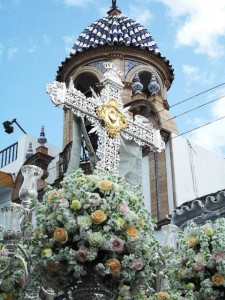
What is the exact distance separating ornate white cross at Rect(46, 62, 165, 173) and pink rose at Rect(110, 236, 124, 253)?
2.23 meters

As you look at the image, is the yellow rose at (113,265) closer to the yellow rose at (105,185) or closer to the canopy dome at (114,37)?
the yellow rose at (105,185)

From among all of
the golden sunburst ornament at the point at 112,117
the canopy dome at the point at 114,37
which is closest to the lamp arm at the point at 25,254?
the golden sunburst ornament at the point at 112,117

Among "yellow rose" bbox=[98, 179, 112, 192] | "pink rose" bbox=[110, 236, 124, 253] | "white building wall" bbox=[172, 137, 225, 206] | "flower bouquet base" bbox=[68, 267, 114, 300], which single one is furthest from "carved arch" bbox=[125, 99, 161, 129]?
"flower bouquet base" bbox=[68, 267, 114, 300]

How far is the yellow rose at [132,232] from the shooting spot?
6676 millimetres

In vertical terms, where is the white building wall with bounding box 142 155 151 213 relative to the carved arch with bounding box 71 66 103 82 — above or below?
below

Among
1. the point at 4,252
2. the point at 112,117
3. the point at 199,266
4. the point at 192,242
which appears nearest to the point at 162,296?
the point at 199,266

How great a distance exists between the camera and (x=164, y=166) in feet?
55.1

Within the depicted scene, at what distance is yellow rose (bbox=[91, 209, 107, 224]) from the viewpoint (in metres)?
6.57

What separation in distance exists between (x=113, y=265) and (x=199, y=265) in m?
1.47

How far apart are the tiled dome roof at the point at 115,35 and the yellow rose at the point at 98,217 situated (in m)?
14.9

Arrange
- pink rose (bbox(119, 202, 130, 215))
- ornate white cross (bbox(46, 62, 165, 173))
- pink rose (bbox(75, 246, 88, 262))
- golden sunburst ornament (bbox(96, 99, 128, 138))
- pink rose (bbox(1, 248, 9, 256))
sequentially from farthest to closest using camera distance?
golden sunburst ornament (bbox(96, 99, 128, 138)) < ornate white cross (bbox(46, 62, 165, 173)) < pink rose (bbox(1, 248, 9, 256)) < pink rose (bbox(119, 202, 130, 215)) < pink rose (bbox(75, 246, 88, 262))

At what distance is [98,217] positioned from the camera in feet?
21.6

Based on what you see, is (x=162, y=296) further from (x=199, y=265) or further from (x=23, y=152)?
(x=23, y=152)

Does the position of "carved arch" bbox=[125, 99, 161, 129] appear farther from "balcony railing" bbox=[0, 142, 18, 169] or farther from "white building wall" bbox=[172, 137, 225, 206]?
"balcony railing" bbox=[0, 142, 18, 169]
